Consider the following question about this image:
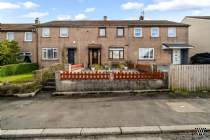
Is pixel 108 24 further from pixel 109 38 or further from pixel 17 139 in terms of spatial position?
pixel 17 139

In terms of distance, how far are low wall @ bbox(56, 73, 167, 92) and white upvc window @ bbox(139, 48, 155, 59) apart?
16.3 meters

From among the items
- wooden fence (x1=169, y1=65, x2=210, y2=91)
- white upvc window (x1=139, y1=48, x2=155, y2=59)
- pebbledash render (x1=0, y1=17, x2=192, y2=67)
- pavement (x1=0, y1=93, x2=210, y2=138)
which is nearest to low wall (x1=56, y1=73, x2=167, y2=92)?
wooden fence (x1=169, y1=65, x2=210, y2=91)

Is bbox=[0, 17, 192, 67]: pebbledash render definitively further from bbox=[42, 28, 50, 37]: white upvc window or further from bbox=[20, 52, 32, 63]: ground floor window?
bbox=[20, 52, 32, 63]: ground floor window

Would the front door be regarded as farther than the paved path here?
Yes

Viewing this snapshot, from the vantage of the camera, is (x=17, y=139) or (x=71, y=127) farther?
(x=71, y=127)

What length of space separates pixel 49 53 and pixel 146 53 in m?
13.3

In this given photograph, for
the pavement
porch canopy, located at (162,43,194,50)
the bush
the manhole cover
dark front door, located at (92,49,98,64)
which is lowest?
the pavement

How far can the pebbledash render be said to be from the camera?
2759 cm

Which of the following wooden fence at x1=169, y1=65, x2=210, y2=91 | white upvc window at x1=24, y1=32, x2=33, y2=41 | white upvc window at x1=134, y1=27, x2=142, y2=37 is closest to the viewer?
wooden fence at x1=169, y1=65, x2=210, y2=91

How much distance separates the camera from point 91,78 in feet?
38.5

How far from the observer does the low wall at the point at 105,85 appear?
1167 cm

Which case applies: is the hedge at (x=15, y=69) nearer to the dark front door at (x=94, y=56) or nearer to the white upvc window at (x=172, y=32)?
the dark front door at (x=94, y=56)

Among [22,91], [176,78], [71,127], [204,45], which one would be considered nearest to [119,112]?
[71,127]

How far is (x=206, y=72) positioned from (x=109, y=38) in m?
17.2
